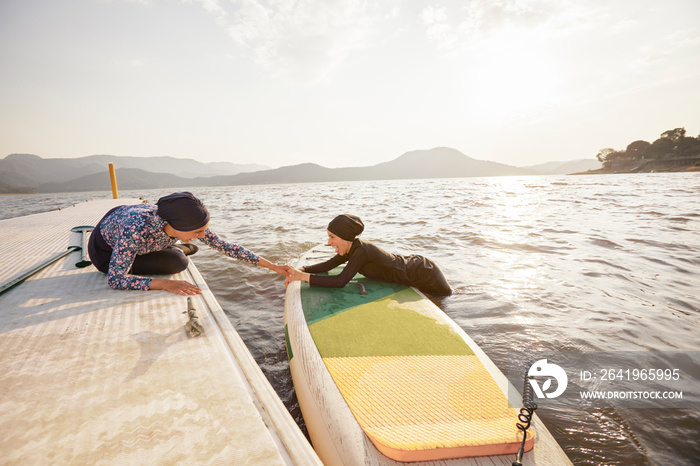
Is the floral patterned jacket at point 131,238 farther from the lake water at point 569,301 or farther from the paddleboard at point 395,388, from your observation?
the paddleboard at point 395,388

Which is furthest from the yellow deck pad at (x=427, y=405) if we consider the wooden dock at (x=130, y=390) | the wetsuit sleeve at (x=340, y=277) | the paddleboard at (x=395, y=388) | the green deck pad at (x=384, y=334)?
the wetsuit sleeve at (x=340, y=277)

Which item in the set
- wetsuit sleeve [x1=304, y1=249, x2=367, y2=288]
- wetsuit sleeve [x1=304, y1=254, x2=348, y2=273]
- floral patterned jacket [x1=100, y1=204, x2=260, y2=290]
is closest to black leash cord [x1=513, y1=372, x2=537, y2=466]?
wetsuit sleeve [x1=304, y1=249, x2=367, y2=288]

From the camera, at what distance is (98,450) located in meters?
1.40

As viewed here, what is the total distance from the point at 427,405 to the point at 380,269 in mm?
2414

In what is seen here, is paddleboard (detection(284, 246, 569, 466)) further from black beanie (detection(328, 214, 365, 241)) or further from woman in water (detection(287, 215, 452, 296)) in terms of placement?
black beanie (detection(328, 214, 365, 241))

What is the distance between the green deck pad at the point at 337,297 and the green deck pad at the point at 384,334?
0.37 ft

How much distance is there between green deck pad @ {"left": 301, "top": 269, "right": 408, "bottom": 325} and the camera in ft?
11.2

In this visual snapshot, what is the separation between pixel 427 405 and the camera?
201 centimetres

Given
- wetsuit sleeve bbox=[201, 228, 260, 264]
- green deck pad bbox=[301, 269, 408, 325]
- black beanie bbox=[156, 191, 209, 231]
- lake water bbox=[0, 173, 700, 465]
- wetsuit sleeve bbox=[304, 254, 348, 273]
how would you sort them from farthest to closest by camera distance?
wetsuit sleeve bbox=[304, 254, 348, 273] → wetsuit sleeve bbox=[201, 228, 260, 264] → green deck pad bbox=[301, 269, 408, 325] → black beanie bbox=[156, 191, 209, 231] → lake water bbox=[0, 173, 700, 465]

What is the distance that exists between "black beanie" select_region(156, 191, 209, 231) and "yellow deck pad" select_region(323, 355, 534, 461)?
1.93 meters

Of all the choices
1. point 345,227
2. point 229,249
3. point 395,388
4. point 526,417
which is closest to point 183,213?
point 229,249

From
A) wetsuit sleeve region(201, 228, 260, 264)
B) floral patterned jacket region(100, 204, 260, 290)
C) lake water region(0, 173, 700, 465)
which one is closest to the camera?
lake water region(0, 173, 700, 465)

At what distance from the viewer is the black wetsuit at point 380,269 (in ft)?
13.0

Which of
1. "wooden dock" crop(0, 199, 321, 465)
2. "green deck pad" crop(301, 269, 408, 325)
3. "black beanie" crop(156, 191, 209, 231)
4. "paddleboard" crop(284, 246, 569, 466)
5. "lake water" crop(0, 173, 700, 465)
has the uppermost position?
"black beanie" crop(156, 191, 209, 231)
